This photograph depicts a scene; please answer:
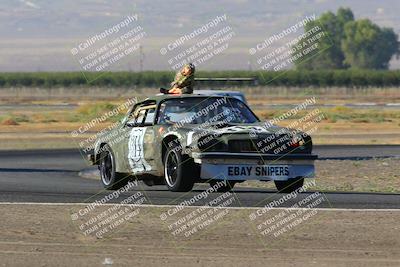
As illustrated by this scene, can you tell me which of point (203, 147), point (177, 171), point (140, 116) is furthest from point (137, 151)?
point (203, 147)

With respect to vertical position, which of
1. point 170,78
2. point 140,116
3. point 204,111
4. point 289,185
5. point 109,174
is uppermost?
point 140,116

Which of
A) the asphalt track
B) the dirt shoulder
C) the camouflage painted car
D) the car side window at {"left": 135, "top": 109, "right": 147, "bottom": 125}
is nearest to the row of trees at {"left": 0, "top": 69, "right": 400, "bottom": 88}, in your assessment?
the asphalt track

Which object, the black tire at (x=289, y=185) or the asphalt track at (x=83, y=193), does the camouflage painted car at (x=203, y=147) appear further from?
the asphalt track at (x=83, y=193)

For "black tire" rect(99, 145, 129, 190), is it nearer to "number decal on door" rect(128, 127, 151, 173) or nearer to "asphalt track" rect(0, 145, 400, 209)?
"asphalt track" rect(0, 145, 400, 209)

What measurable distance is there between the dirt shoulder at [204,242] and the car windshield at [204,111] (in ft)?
9.62

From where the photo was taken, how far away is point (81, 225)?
1415 centimetres

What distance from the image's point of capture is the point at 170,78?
144 metres

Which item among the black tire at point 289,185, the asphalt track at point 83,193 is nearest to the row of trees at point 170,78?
the asphalt track at point 83,193

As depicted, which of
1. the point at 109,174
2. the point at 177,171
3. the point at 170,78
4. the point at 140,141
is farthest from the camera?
the point at 170,78

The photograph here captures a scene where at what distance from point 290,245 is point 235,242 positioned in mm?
613

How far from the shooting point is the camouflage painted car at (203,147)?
17.3 meters

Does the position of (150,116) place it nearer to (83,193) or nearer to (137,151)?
(137,151)

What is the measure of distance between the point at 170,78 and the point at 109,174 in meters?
124

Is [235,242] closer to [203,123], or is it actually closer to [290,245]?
[290,245]
